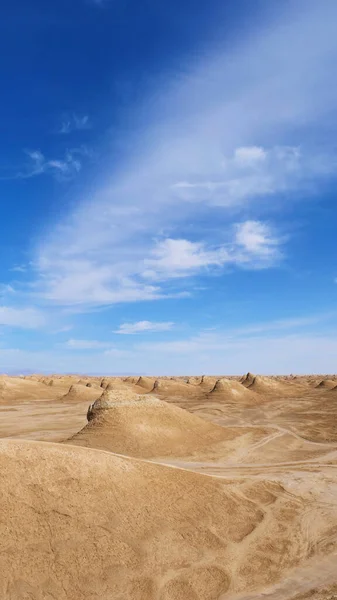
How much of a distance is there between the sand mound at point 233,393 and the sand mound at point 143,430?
1487 inches

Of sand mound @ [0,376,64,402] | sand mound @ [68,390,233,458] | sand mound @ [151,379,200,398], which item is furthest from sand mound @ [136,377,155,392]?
sand mound @ [68,390,233,458]

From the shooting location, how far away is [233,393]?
73625 mm

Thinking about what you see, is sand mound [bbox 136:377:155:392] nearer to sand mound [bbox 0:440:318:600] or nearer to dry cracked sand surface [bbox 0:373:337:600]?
dry cracked sand surface [bbox 0:373:337:600]

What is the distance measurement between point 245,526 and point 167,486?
3264 millimetres

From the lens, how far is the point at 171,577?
12852mm

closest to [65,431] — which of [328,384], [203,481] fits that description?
[203,481]

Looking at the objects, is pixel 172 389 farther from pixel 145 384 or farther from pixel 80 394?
pixel 80 394

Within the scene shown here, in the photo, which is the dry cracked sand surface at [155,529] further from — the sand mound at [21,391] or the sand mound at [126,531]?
the sand mound at [21,391]

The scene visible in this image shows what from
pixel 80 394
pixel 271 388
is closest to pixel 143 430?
pixel 80 394

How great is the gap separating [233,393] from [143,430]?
4466cm

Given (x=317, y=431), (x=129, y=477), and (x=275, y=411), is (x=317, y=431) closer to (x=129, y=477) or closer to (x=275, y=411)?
(x=275, y=411)

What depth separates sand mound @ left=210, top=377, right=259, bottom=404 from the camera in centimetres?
7200

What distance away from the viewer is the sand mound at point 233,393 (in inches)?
2835

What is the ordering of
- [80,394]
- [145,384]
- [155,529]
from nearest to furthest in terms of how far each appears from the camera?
[155,529]
[80,394]
[145,384]
